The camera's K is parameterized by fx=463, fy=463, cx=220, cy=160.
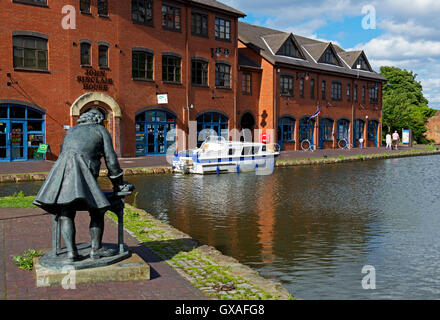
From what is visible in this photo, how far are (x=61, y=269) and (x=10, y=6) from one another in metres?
21.8

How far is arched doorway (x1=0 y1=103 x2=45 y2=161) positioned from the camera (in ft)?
77.9

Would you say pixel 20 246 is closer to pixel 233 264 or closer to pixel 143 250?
pixel 143 250

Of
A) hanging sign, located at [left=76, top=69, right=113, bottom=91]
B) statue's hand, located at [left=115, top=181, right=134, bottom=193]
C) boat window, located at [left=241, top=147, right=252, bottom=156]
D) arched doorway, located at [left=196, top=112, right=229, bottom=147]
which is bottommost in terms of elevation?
statue's hand, located at [left=115, top=181, right=134, bottom=193]

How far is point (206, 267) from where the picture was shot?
6.48 m

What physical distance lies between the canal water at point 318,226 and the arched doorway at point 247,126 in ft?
54.9

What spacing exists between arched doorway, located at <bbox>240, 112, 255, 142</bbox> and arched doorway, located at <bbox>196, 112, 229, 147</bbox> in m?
2.35

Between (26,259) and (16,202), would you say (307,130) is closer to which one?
(16,202)

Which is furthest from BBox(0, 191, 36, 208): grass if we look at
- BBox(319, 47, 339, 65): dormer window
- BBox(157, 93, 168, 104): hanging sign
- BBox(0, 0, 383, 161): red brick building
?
BBox(319, 47, 339, 65): dormer window

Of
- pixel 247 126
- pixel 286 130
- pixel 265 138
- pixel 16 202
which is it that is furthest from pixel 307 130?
pixel 16 202

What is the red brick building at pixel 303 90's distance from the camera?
37.2m

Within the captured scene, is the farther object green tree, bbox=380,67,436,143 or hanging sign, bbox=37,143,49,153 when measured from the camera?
green tree, bbox=380,67,436,143

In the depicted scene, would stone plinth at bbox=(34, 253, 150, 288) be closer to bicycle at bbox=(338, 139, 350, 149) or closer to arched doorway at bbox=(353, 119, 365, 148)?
bicycle at bbox=(338, 139, 350, 149)

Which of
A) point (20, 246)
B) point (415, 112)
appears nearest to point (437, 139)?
point (415, 112)

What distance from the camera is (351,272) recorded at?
23.1 ft
